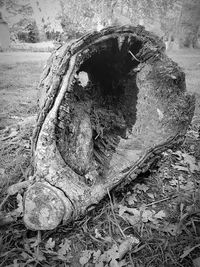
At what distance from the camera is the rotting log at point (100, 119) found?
133cm

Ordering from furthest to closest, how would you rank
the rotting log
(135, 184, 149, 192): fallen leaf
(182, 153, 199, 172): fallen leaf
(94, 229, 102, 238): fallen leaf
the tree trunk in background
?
1. the tree trunk in background
2. (182, 153, 199, 172): fallen leaf
3. (135, 184, 149, 192): fallen leaf
4. (94, 229, 102, 238): fallen leaf
5. the rotting log

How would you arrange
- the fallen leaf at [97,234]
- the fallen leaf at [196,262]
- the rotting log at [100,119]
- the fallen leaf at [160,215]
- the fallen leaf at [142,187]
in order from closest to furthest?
the fallen leaf at [196,262]
the rotting log at [100,119]
the fallen leaf at [97,234]
the fallen leaf at [160,215]
the fallen leaf at [142,187]

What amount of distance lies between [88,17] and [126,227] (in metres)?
14.6

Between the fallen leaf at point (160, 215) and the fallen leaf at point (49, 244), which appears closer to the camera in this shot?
the fallen leaf at point (49, 244)

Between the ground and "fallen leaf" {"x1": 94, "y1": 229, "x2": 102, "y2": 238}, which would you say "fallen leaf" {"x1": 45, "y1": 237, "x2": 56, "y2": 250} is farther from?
"fallen leaf" {"x1": 94, "y1": 229, "x2": 102, "y2": 238}

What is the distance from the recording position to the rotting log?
1326 millimetres

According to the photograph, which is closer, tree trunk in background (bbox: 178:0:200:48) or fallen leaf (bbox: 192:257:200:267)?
fallen leaf (bbox: 192:257:200:267)

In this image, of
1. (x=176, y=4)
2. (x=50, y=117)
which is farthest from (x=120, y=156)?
(x=176, y=4)

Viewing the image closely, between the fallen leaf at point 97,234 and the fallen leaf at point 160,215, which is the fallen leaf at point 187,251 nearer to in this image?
the fallen leaf at point 160,215

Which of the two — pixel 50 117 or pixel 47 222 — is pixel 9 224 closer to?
pixel 47 222

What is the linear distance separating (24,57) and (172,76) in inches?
326

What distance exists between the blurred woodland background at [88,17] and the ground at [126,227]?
330 inches

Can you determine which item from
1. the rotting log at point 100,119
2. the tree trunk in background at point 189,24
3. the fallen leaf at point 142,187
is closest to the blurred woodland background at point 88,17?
the tree trunk in background at point 189,24

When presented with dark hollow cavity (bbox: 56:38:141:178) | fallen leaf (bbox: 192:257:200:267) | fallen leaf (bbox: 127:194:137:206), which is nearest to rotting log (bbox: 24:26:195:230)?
dark hollow cavity (bbox: 56:38:141:178)
